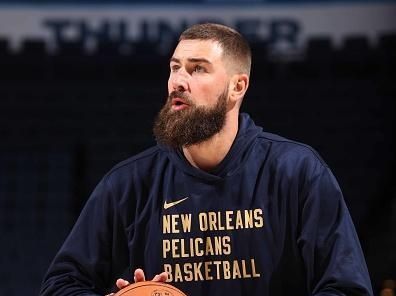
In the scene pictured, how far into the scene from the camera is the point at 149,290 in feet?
8.63

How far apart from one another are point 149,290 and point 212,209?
0.42 metres

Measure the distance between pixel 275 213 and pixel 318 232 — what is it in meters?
0.16

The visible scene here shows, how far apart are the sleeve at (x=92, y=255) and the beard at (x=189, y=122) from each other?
0.29m

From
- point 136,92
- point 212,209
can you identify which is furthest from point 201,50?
point 136,92

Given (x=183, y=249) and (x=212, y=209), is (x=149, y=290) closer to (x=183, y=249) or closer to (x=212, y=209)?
(x=183, y=249)

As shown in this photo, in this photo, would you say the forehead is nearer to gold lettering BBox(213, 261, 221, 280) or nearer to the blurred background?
gold lettering BBox(213, 261, 221, 280)

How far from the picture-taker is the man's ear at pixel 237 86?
2.99 metres

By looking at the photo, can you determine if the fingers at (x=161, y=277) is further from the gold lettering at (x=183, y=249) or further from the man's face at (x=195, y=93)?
the man's face at (x=195, y=93)

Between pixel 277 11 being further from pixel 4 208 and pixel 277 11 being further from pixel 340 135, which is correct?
pixel 4 208

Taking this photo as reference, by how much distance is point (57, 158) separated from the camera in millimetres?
9094

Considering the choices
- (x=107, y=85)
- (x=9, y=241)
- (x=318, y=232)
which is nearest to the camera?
(x=318, y=232)

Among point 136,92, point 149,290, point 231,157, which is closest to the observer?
point 149,290

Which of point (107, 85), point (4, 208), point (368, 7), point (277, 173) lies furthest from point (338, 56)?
point (277, 173)

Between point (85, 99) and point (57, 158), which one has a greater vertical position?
point (85, 99)
